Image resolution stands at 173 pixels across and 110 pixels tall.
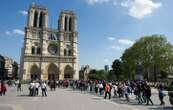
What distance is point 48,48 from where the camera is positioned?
7850cm

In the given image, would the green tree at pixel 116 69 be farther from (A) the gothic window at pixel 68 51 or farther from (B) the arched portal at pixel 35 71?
(B) the arched portal at pixel 35 71

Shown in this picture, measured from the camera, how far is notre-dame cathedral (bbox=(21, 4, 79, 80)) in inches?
2926

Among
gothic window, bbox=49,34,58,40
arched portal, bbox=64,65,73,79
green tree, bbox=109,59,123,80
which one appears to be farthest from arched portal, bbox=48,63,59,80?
green tree, bbox=109,59,123,80

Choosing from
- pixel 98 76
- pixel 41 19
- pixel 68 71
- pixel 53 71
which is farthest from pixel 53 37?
pixel 98 76

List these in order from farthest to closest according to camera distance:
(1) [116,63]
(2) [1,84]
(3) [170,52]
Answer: (1) [116,63], (3) [170,52], (2) [1,84]

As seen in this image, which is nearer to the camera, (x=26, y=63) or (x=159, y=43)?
(x=159, y=43)

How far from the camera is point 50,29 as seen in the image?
3115 inches

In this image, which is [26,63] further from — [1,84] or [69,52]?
[1,84]

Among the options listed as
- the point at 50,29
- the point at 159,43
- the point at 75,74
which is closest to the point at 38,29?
the point at 50,29

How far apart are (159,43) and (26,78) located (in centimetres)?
3654

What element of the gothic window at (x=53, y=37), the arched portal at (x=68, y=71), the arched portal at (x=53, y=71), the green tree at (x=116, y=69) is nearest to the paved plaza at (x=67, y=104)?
the arched portal at (x=53, y=71)

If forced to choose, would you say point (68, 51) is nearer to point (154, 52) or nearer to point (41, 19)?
point (41, 19)

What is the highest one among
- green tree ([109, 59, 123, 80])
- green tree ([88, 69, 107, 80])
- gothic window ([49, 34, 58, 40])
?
gothic window ([49, 34, 58, 40])

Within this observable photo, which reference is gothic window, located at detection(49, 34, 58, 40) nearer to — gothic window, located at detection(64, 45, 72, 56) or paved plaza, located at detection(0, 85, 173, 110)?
gothic window, located at detection(64, 45, 72, 56)
